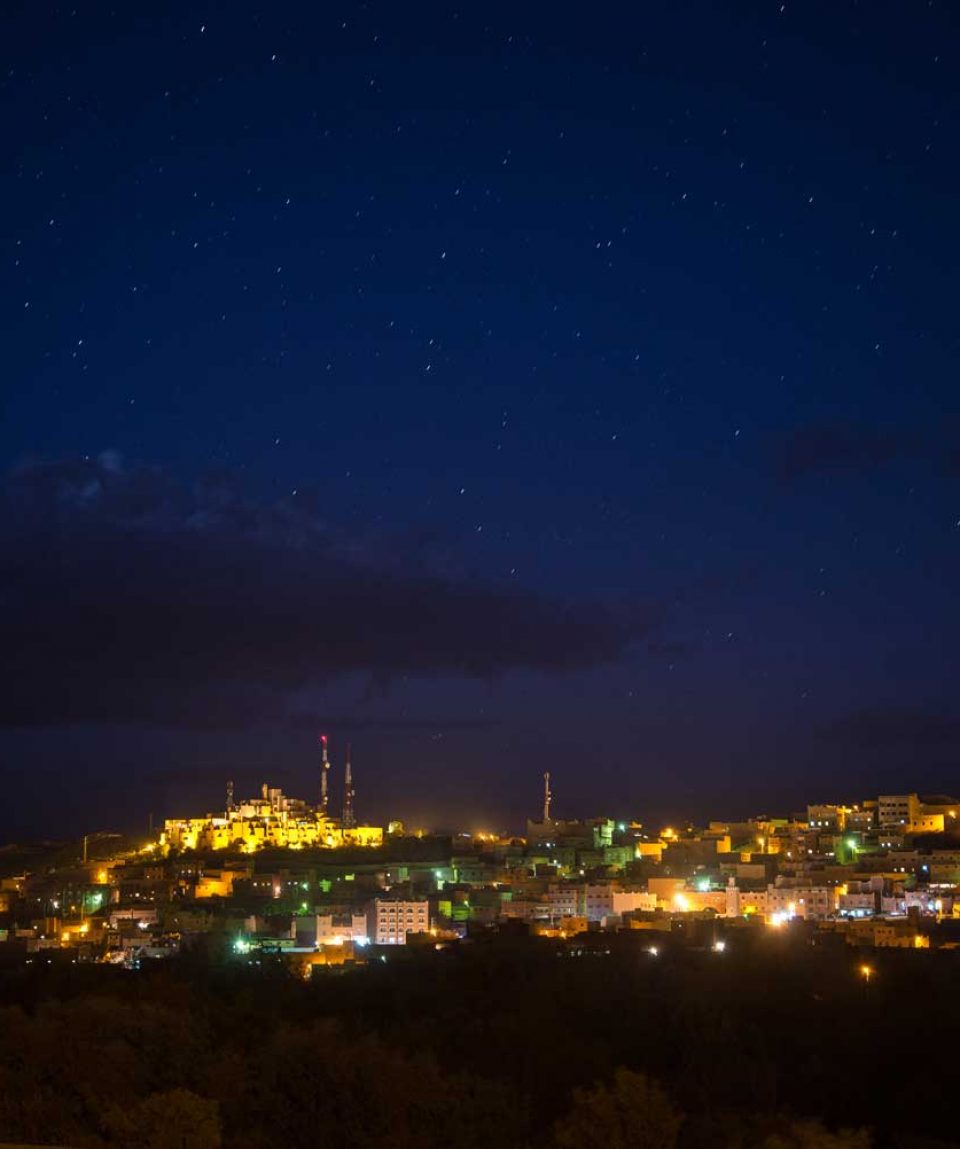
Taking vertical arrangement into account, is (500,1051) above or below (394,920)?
below

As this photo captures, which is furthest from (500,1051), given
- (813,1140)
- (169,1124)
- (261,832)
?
(261,832)

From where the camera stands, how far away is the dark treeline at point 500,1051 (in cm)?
1230

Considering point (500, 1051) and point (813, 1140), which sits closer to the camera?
point (813, 1140)

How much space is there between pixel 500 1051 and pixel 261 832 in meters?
33.8

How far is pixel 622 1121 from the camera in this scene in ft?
39.2

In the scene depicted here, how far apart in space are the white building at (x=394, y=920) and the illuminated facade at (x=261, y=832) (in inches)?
623

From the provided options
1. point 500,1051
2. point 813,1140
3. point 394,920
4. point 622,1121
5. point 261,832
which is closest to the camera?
point 813,1140

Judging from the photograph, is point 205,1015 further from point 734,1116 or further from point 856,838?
point 856,838

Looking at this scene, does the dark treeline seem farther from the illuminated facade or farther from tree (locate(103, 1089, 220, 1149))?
the illuminated facade

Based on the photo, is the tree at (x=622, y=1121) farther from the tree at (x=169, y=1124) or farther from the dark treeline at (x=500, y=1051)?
the tree at (x=169, y=1124)

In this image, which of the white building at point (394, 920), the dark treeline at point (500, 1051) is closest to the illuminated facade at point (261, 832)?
the white building at point (394, 920)

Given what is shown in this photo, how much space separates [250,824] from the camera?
5044 cm

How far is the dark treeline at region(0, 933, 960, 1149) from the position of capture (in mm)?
12305

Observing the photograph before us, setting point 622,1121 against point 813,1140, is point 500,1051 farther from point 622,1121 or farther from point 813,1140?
point 813,1140
